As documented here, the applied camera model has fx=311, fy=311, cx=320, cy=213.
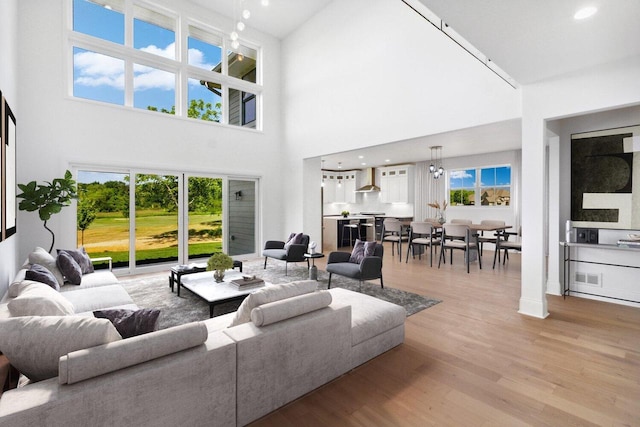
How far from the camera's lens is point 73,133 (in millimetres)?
5500

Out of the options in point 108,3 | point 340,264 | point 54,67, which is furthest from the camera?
point 108,3

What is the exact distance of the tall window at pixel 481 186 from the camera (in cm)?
859

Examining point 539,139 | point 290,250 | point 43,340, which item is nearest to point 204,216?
point 290,250

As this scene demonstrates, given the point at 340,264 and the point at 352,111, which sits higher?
the point at 352,111

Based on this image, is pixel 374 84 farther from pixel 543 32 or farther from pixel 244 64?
pixel 244 64

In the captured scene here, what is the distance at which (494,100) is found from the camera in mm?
4344

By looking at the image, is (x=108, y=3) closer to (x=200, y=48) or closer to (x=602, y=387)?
(x=200, y=48)

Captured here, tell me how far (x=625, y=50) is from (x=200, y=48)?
7460mm

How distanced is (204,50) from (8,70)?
4036mm

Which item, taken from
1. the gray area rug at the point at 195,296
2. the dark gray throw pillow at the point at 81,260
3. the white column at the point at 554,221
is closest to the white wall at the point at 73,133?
the dark gray throw pillow at the point at 81,260

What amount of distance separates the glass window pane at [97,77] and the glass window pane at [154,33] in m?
0.66

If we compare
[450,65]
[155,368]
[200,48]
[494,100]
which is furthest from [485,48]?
[200,48]

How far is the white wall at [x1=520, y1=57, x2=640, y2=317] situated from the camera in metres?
3.33

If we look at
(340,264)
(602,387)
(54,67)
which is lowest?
(602,387)
